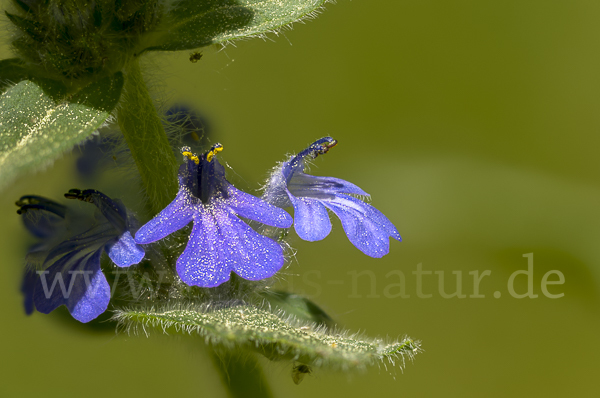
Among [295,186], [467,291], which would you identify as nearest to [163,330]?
[295,186]

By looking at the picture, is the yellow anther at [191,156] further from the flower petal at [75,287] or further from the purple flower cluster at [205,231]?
the flower petal at [75,287]

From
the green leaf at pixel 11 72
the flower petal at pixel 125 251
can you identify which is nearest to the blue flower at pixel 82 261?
the flower petal at pixel 125 251

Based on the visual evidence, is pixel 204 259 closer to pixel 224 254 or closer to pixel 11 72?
pixel 224 254

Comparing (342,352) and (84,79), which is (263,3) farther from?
(342,352)

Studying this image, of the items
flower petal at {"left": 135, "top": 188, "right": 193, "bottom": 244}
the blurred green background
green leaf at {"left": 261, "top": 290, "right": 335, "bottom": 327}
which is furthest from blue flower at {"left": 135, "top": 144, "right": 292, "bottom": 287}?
the blurred green background

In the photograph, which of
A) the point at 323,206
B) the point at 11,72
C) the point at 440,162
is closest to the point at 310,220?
the point at 323,206

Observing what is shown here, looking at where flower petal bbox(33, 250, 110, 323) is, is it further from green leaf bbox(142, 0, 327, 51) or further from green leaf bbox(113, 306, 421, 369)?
green leaf bbox(142, 0, 327, 51)
